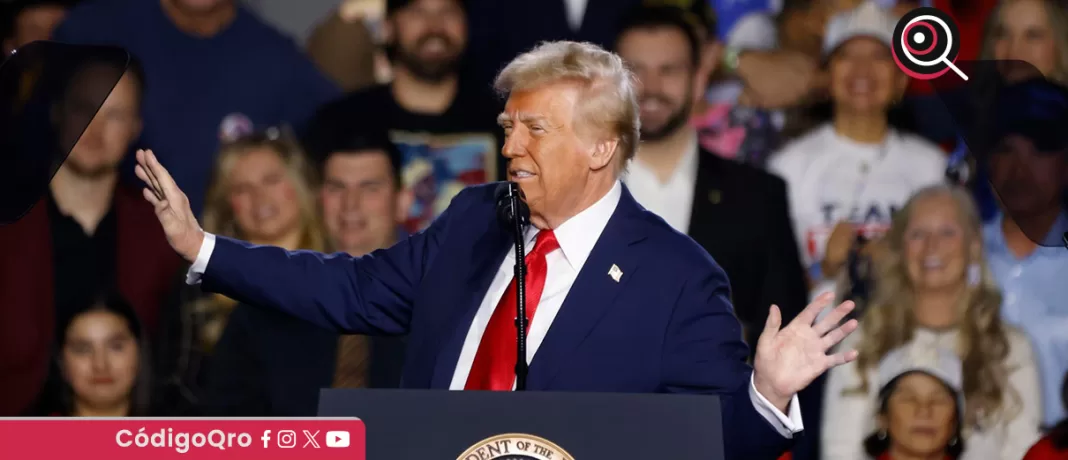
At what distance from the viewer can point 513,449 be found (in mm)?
1727

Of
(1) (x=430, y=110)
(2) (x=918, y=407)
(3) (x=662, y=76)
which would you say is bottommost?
(2) (x=918, y=407)

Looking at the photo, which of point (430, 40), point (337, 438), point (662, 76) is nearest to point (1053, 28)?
point (662, 76)

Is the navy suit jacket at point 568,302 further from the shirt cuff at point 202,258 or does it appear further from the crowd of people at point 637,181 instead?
the crowd of people at point 637,181

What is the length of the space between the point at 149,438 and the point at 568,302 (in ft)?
2.66

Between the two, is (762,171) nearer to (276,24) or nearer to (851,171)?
(851,171)

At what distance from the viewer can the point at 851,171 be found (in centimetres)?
454

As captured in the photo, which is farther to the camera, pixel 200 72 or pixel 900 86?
pixel 900 86

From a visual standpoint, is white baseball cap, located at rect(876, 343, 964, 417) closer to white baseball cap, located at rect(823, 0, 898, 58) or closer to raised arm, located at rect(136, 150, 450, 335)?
white baseball cap, located at rect(823, 0, 898, 58)

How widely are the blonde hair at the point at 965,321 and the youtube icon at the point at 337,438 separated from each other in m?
2.99

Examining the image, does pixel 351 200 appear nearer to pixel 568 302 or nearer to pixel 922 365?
pixel 922 365

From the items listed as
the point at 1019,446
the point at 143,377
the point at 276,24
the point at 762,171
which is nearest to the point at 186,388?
the point at 143,377

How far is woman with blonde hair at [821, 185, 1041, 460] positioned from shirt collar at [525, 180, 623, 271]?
2.17 metres

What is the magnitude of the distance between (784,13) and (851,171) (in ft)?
1.92

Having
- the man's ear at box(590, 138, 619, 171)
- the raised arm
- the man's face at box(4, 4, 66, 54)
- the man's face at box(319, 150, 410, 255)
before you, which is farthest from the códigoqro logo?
the man's face at box(4, 4, 66, 54)
